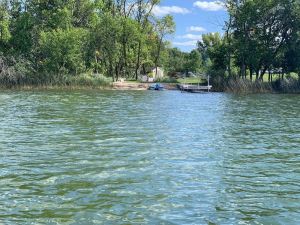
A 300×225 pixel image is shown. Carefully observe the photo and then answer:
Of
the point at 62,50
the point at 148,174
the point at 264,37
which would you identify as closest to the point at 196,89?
the point at 264,37

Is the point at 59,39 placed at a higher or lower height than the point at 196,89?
higher

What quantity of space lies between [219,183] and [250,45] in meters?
56.8

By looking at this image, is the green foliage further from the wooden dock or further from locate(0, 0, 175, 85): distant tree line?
the wooden dock

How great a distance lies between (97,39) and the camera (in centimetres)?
7412

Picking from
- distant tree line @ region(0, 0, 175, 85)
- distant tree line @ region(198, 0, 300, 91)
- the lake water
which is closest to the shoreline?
distant tree line @ region(0, 0, 175, 85)

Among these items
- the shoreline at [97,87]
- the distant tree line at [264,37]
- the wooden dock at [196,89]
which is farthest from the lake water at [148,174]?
the distant tree line at [264,37]

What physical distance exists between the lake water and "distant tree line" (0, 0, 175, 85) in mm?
45704

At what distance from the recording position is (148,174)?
11.5 meters

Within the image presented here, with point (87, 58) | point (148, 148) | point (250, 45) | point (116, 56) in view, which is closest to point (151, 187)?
point (148, 148)

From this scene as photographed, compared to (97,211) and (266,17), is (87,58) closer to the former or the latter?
(266,17)

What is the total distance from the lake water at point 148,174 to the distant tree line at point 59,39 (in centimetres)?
4570

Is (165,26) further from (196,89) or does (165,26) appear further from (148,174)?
(148,174)

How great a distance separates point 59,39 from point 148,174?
56915 mm

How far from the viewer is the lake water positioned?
8.44 m
